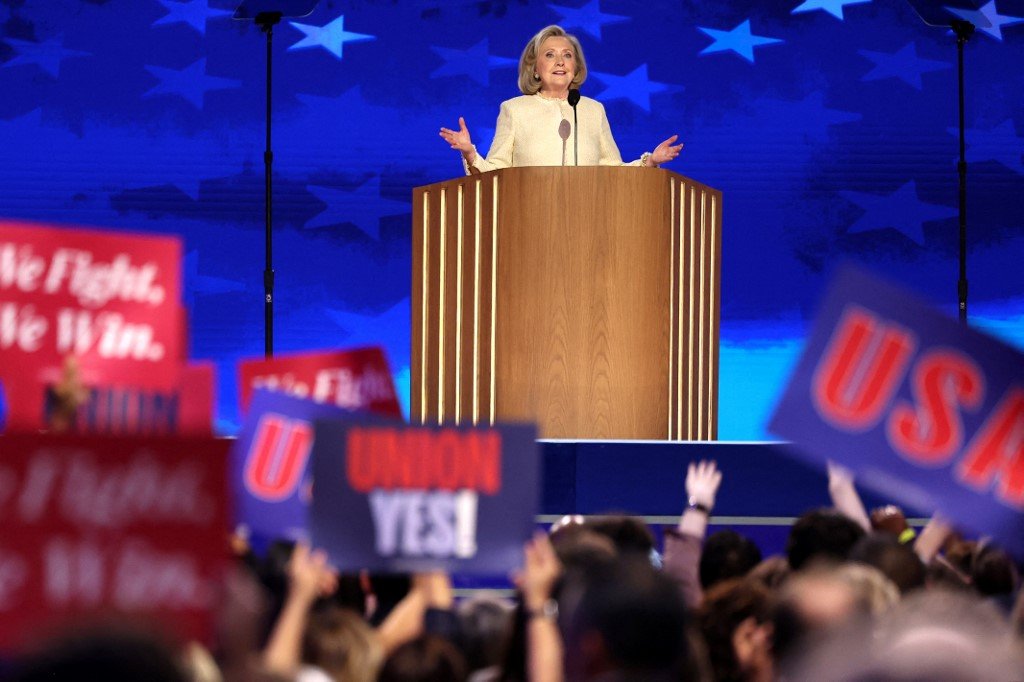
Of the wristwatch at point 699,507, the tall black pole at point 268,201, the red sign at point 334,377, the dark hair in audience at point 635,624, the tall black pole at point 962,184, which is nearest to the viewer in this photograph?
the dark hair in audience at point 635,624

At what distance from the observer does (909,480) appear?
106 inches

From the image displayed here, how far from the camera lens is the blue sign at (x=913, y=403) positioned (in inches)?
105

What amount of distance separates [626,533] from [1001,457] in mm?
718

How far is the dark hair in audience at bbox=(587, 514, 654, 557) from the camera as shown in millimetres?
3043

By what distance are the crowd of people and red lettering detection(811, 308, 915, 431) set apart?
0.85 ft

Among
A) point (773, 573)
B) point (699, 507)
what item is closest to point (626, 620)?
point (773, 573)

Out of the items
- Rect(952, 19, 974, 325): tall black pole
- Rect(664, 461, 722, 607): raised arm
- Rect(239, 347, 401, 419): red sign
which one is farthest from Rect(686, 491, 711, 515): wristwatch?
Rect(952, 19, 974, 325): tall black pole

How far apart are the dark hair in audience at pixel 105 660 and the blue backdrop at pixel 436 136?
7.59 meters

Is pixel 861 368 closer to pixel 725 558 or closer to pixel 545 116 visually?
pixel 725 558

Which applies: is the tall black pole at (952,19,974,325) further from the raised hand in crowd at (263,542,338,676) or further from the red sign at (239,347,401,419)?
the raised hand in crowd at (263,542,338,676)

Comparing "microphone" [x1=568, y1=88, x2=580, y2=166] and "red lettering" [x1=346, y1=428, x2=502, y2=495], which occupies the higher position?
"microphone" [x1=568, y1=88, x2=580, y2=166]

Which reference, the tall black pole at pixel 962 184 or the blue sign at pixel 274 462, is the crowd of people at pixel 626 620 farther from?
the tall black pole at pixel 962 184

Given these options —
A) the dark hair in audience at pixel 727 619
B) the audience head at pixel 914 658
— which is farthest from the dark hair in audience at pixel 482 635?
the audience head at pixel 914 658

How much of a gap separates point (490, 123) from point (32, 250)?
576 cm
